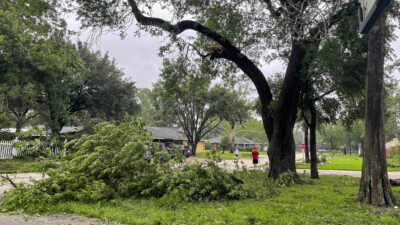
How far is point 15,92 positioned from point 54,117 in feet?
16.3

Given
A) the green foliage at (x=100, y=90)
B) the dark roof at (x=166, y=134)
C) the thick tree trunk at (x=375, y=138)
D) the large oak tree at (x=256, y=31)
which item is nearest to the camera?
the thick tree trunk at (x=375, y=138)

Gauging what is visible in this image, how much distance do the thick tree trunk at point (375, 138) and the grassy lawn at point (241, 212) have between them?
47 cm

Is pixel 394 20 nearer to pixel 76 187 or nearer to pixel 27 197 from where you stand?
pixel 76 187

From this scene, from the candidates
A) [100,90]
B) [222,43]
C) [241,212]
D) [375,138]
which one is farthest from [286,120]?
[100,90]

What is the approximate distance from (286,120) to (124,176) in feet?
21.9

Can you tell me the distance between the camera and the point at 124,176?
7430 mm

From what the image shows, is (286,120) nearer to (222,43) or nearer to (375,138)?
(222,43)

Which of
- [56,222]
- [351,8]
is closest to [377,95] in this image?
[351,8]

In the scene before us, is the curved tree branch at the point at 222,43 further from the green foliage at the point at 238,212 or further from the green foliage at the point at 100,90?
the green foliage at the point at 100,90

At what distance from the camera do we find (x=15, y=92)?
19000 mm

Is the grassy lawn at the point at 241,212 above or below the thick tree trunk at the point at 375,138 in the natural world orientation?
below

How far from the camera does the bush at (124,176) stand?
22.2ft

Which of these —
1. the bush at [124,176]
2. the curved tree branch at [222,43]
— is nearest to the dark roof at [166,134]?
the curved tree branch at [222,43]

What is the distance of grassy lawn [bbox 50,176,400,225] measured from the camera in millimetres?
5000
